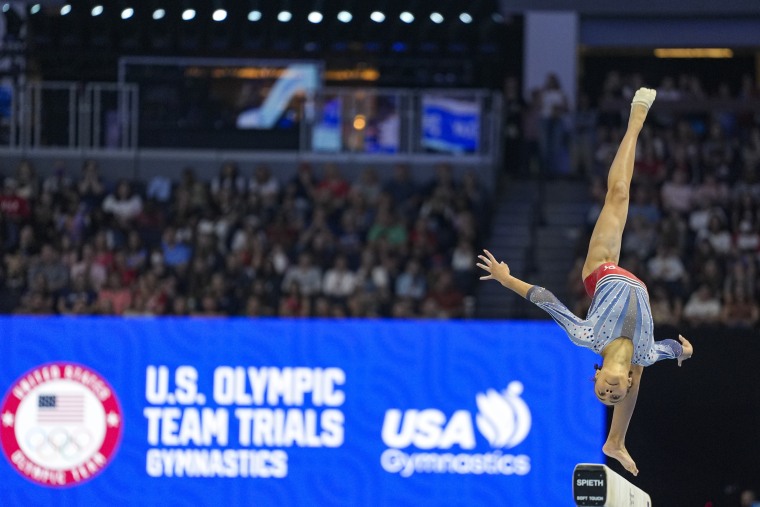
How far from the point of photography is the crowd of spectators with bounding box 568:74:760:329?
13.3 metres

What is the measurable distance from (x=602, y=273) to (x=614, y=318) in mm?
414

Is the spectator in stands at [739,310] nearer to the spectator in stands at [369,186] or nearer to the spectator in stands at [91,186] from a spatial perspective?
the spectator in stands at [369,186]

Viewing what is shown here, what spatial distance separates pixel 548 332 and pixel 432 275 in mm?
2841

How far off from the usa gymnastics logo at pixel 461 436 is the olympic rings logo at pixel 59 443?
97.3 inches

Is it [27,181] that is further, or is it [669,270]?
[27,181]

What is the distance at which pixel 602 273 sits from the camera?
7.71m

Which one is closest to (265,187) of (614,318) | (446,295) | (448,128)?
(448,128)

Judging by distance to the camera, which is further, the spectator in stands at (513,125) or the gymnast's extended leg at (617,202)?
the spectator in stands at (513,125)

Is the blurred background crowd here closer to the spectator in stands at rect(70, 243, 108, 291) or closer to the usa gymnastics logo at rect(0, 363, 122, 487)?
the spectator in stands at rect(70, 243, 108, 291)

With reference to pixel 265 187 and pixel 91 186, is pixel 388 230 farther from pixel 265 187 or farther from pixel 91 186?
pixel 91 186

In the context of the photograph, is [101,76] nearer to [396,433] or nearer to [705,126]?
[705,126]

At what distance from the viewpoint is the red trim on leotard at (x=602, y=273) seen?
302 inches

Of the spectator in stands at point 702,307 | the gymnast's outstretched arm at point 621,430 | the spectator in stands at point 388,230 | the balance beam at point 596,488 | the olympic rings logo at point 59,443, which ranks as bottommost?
the olympic rings logo at point 59,443

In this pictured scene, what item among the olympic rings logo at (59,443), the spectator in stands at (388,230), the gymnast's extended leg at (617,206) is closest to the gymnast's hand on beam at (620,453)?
the gymnast's extended leg at (617,206)
